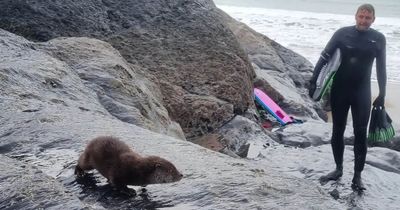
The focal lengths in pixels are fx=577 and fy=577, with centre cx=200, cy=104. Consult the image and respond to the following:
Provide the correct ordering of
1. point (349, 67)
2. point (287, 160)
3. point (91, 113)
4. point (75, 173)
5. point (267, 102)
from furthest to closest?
1. point (267, 102)
2. point (287, 160)
3. point (349, 67)
4. point (91, 113)
5. point (75, 173)

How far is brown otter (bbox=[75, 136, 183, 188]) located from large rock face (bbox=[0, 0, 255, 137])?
15.1 ft

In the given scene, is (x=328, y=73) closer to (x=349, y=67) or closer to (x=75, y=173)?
(x=349, y=67)

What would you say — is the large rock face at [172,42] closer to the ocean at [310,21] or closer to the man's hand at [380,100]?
the man's hand at [380,100]

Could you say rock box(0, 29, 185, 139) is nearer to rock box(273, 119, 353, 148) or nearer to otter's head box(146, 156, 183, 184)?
otter's head box(146, 156, 183, 184)

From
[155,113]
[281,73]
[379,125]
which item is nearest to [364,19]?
[379,125]

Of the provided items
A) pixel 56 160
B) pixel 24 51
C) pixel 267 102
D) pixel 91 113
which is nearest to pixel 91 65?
pixel 24 51

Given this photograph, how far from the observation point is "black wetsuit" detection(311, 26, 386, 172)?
6574 millimetres

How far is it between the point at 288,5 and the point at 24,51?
38.9 metres

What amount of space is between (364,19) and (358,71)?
592mm

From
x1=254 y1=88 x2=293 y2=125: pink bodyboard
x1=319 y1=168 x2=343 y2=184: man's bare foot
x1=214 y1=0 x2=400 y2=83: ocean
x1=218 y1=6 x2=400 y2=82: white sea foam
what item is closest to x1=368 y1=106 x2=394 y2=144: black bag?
x1=319 y1=168 x2=343 y2=184: man's bare foot

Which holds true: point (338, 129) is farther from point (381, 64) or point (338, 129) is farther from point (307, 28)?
point (307, 28)

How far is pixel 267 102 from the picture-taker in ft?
37.3

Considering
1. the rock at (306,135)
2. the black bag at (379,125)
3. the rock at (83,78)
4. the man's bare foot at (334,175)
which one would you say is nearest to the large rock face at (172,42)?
the rock at (306,135)

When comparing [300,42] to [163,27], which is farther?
[300,42]
